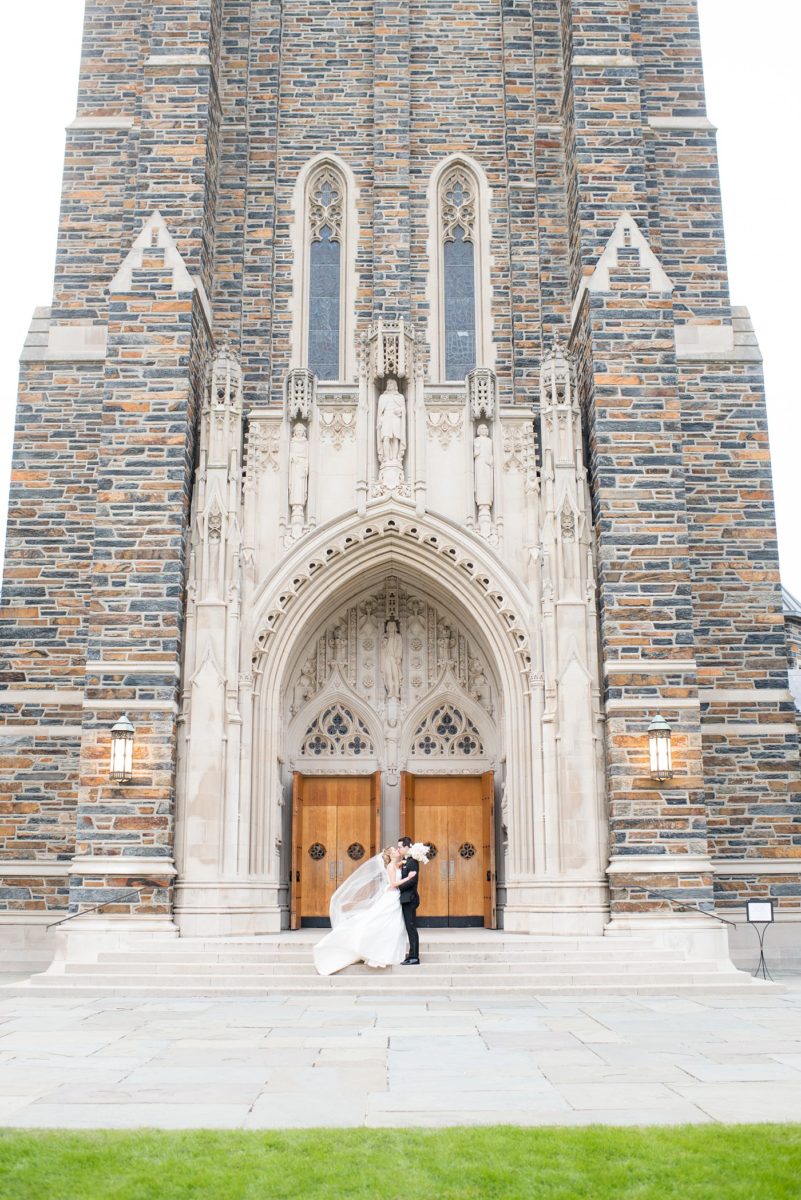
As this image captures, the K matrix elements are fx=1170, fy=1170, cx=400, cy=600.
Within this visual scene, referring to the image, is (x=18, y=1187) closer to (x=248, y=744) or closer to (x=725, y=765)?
(x=248, y=744)

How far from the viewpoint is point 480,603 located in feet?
46.4

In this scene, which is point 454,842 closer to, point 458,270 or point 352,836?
point 352,836

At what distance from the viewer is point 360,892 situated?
12.3 meters

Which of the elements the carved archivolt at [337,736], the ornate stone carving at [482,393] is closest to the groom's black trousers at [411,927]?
the carved archivolt at [337,736]

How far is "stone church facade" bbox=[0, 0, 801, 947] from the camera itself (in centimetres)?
1312

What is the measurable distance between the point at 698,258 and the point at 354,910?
10448mm

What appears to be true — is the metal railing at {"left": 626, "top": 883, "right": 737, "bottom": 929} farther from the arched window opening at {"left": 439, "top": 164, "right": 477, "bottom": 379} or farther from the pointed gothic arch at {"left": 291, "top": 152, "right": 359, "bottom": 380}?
the pointed gothic arch at {"left": 291, "top": 152, "right": 359, "bottom": 380}

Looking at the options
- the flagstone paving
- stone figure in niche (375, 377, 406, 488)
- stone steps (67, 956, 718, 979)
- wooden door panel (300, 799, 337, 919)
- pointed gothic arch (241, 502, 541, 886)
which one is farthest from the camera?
wooden door panel (300, 799, 337, 919)

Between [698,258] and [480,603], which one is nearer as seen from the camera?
[480,603]

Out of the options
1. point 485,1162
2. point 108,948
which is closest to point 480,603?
point 108,948

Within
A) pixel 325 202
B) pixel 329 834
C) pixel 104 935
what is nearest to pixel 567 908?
pixel 329 834

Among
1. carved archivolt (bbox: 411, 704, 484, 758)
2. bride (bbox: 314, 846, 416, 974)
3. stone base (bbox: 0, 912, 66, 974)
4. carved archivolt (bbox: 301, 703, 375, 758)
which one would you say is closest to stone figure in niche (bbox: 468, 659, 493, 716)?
carved archivolt (bbox: 411, 704, 484, 758)

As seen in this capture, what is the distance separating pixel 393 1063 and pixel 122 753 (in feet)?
21.5

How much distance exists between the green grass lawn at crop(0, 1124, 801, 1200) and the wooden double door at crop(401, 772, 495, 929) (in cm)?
946
